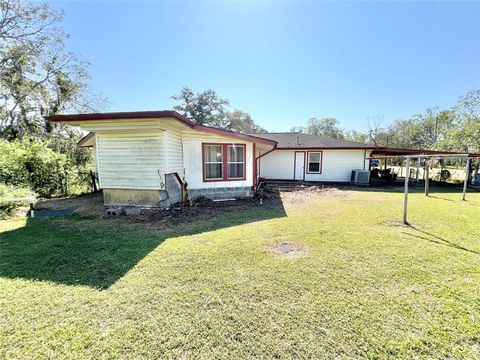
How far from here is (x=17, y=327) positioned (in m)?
2.05

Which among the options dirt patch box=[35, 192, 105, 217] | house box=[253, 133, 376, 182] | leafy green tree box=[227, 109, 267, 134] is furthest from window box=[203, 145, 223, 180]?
leafy green tree box=[227, 109, 267, 134]

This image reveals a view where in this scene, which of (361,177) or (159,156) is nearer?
(159,156)

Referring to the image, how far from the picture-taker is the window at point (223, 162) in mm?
7863

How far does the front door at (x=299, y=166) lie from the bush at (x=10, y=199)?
13339 millimetres

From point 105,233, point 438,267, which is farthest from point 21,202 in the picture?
point 438,267

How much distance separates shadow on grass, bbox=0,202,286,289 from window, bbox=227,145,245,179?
8.71 feet

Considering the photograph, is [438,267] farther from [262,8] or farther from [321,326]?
[262,8]

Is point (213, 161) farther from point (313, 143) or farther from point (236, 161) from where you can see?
point (313, 143)


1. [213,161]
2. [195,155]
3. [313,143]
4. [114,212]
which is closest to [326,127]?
[313,143]

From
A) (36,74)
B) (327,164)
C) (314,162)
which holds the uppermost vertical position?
(36,74)

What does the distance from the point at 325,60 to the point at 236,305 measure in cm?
1544

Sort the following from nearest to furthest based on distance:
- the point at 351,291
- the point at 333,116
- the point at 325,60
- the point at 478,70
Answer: the point at 351,291
the point at 325,60
the point at 478,70
the point at 333,116

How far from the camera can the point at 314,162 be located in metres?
13.9

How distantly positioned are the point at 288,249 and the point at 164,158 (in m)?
4.45
